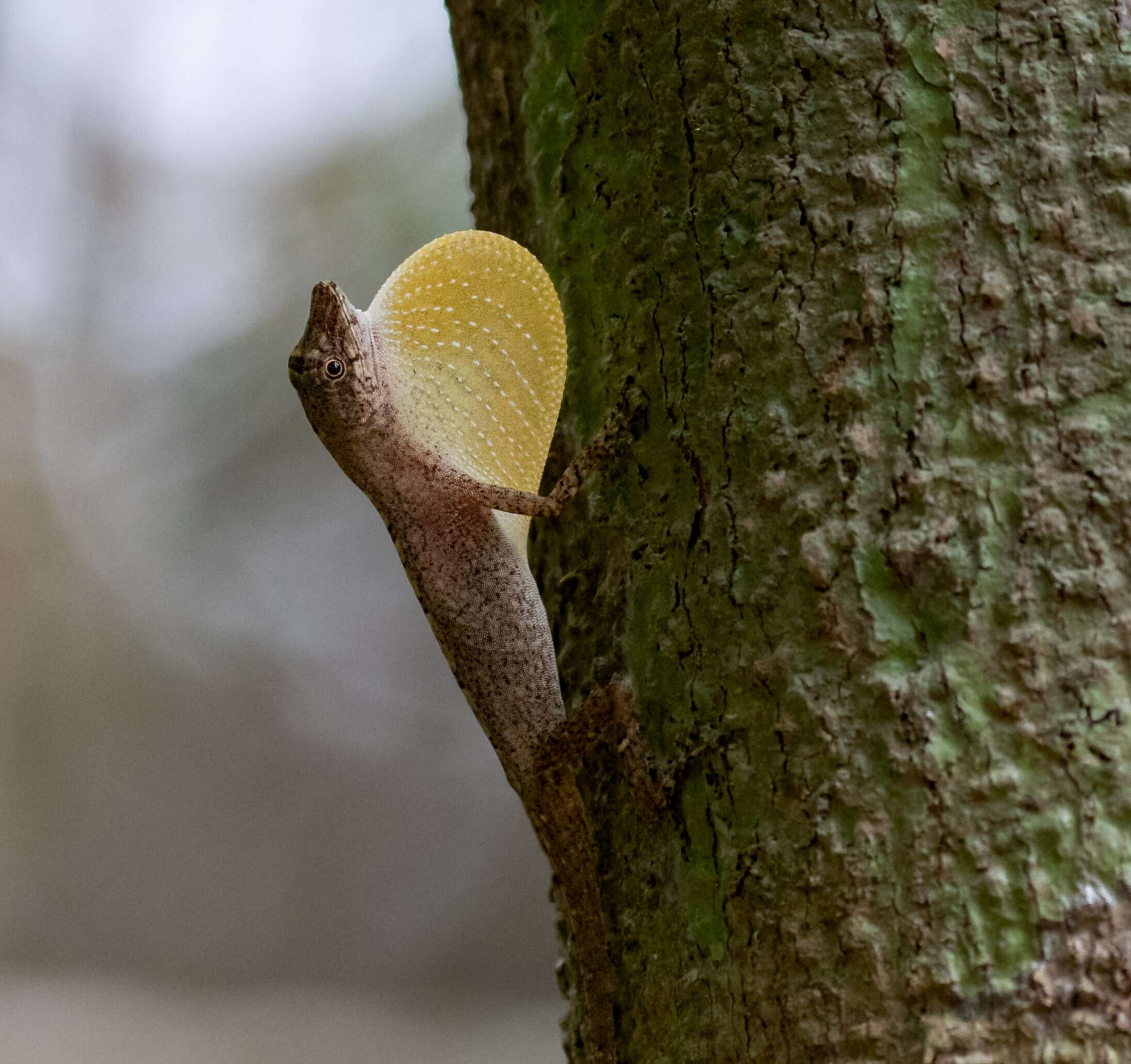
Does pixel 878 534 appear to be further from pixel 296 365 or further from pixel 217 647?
pixel 217 647

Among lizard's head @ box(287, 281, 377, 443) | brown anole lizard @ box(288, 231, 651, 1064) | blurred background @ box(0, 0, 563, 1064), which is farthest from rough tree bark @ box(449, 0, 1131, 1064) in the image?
blurred background @ box(0, 0, 563, 1064)

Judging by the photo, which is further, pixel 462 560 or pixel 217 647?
pixel 217 647

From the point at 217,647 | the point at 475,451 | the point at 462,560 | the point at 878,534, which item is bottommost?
the point at 217,647

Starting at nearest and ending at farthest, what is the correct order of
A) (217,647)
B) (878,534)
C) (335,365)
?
1. (878,534)
2. (335,365)
3. (217,647)

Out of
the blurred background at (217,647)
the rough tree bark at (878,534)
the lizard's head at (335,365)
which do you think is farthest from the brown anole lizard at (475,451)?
the blurred background at (217,647)

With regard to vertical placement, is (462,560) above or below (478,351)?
below

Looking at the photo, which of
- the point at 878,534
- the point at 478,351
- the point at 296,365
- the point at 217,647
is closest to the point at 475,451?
the point at 478,351
